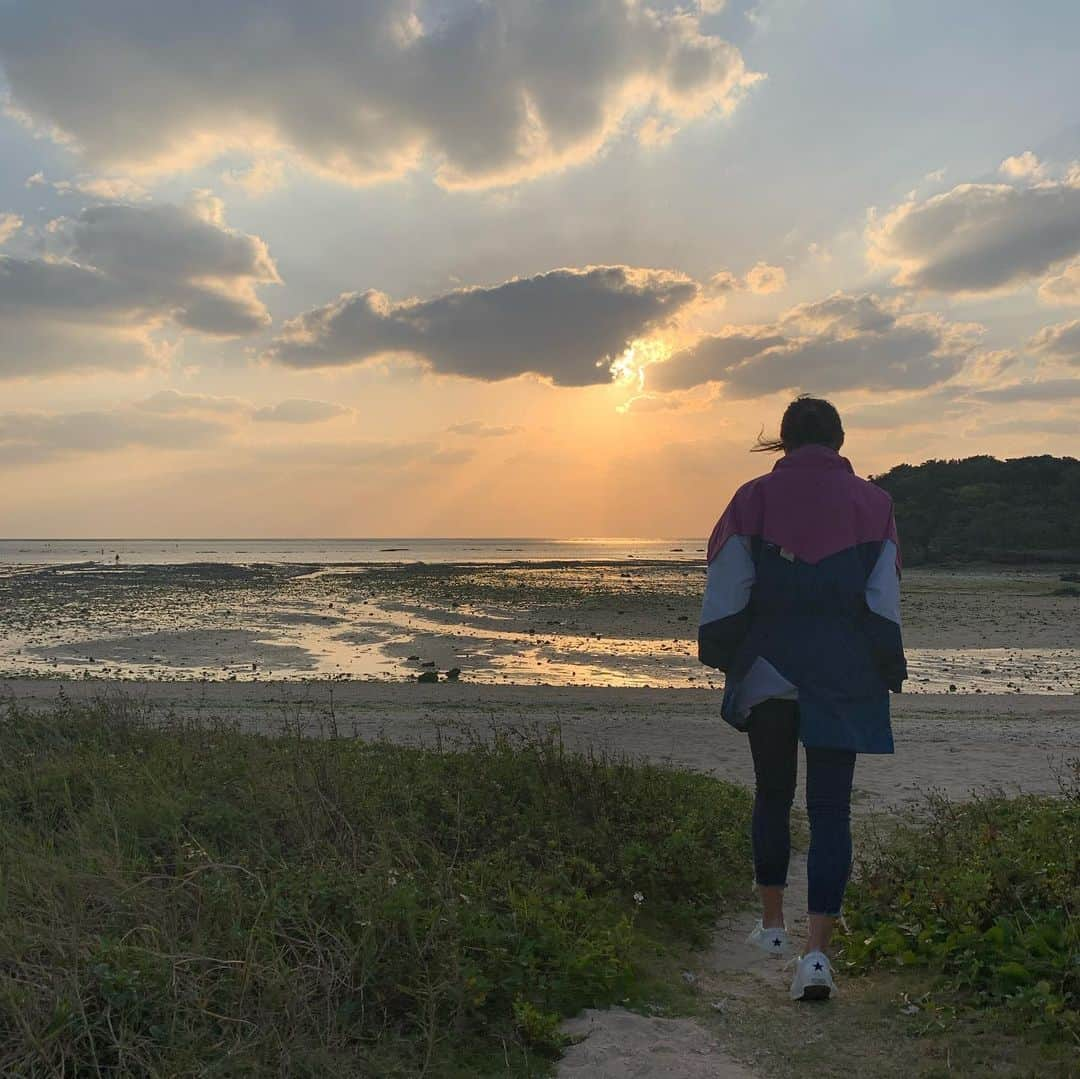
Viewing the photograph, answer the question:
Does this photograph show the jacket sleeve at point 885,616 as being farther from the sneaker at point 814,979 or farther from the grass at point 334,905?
the grass at point 334,905

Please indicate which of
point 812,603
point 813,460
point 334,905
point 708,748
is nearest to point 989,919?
point 812,603

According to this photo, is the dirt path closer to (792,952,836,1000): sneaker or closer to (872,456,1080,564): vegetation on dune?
(792,952,836,1000): sneaker

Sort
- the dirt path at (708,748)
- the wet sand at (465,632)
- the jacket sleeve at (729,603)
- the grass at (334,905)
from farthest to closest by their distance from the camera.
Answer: the wet sand at (465,632)
the jacket sleeve at (729,603)
the dirt path at (708,748)
the grass at (334,905)

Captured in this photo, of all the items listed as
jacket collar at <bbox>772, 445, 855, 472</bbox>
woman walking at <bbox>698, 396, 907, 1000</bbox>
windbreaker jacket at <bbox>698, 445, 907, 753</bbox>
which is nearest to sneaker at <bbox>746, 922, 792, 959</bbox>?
woman walking at <bbox>698, 396, 907, 1000</bbox>

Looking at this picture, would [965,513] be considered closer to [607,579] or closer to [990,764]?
[607,579]

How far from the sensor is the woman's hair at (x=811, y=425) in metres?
4.03

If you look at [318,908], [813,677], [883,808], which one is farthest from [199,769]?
[883,808]

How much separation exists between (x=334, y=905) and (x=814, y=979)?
6.92 ft

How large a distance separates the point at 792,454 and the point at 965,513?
7072 cm

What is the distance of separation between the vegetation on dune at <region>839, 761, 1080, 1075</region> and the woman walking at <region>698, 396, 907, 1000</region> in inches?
21.7

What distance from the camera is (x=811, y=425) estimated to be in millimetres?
4039

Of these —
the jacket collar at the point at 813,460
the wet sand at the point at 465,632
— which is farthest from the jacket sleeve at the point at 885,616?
the wet sand at the point at 465,632

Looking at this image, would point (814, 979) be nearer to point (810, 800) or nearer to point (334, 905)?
point (810, 800)

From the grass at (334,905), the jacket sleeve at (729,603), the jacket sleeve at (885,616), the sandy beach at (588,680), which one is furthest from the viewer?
the sandy beach at (588,680)
